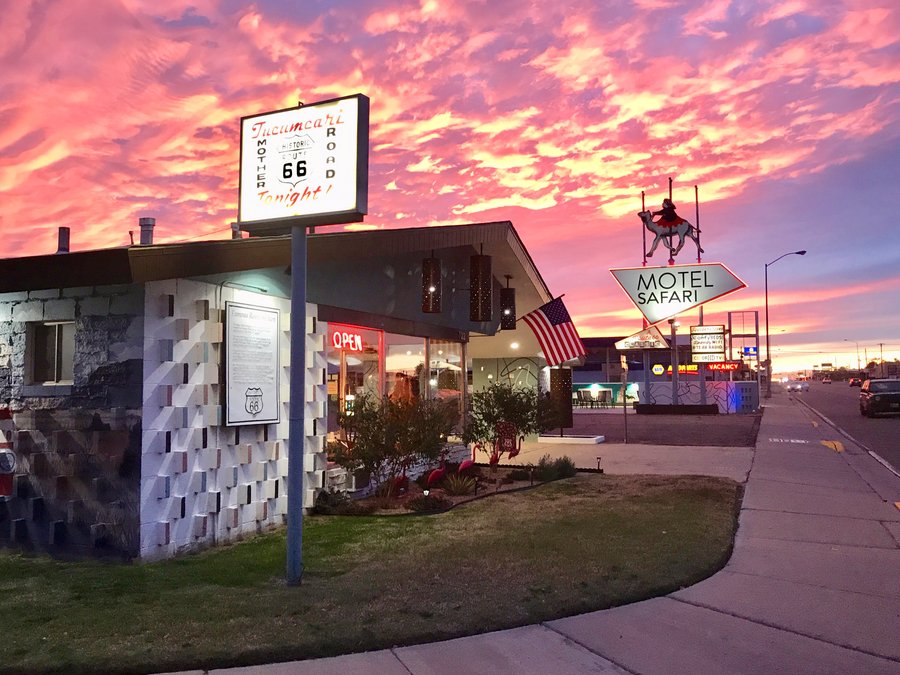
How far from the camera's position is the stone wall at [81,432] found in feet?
25.2

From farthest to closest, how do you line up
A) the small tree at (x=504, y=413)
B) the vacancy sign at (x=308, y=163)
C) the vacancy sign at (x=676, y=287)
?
the small tree at (x=504, y=413), the vacancy sign at (x=676, y=287), the vacancy sign at (x=308, y=163)

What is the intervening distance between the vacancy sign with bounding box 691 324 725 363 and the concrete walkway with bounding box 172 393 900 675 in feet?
132

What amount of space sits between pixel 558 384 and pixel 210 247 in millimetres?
18737

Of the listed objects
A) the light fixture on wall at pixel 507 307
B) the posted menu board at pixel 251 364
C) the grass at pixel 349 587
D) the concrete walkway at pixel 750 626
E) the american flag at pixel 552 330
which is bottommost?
the concrete walkway at pixel 750 626

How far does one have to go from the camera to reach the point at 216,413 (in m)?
8.68

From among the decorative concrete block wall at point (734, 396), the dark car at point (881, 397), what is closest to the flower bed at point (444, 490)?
the dark car at point (881, 397)

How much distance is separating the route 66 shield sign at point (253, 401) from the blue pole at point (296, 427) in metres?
2.70

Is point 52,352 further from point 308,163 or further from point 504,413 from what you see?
point 504,413

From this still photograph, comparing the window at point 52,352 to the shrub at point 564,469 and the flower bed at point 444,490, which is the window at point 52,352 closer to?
the flower bed at point 444,490

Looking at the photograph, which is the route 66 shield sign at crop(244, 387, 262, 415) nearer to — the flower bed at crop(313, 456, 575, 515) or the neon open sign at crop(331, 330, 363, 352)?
the flower bed at crop(313, 456, 575, 515)

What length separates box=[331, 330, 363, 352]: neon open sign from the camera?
11.6m

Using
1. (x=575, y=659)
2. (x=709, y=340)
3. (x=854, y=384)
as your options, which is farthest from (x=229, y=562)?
(x=854, y=384)

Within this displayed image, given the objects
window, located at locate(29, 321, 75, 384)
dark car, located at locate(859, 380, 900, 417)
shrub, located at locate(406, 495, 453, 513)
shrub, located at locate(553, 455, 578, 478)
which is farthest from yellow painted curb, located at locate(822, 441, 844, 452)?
window, located at locate(29, 321, 75, 384)

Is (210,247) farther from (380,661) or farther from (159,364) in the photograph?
(380,661)
